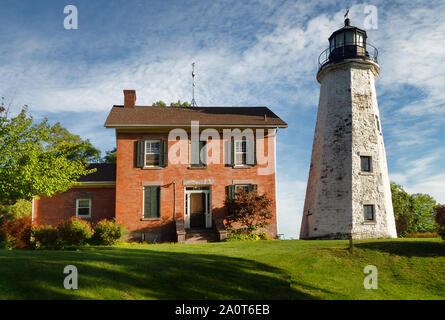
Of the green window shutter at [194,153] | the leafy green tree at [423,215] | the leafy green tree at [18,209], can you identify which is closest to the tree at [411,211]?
the leafy green tree at [423,215]

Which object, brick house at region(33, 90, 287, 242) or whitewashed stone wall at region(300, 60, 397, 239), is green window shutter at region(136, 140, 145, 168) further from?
whitewashed stone wall at region(300, 60, 397, 239)

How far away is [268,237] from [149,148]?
8.20m

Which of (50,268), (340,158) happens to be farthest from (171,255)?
(340,158)

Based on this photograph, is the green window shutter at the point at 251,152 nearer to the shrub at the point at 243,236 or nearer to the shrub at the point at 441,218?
the shrub at the point at 243,236

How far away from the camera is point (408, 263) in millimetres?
12656

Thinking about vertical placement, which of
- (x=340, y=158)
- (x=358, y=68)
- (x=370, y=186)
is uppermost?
(x=358, y=68)

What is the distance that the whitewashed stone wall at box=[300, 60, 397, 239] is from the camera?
20.5 m

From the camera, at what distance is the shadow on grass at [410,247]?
13.5 m

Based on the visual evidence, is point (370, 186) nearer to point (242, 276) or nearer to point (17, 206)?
point (242, 276)

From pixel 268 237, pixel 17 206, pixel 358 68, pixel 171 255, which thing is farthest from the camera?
pixel 17 206

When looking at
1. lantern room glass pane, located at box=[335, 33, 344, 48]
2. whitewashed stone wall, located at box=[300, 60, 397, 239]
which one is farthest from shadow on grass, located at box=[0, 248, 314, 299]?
lantern room glass pane, located at box=[335, 33, 344, 48]

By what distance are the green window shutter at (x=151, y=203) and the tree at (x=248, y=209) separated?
3.80 meters

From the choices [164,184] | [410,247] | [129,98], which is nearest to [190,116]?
[129,98]

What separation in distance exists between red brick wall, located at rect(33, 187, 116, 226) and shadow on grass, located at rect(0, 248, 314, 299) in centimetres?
1002
